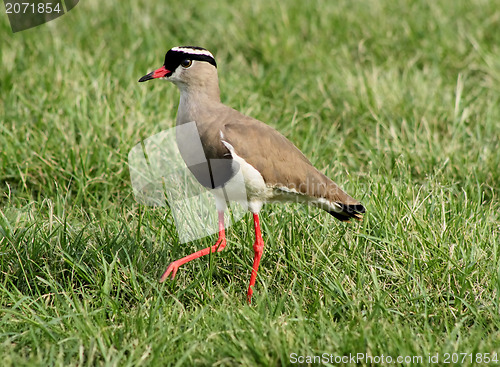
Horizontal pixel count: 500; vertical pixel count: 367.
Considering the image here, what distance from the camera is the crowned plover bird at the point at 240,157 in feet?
12.1

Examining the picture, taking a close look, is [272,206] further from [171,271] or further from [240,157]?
[171,271]

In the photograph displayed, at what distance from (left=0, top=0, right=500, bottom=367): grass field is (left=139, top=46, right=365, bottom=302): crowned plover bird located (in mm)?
149

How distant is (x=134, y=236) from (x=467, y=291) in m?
1.86

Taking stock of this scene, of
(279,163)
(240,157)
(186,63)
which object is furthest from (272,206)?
(186,63)

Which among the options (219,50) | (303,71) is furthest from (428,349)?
(219,50)

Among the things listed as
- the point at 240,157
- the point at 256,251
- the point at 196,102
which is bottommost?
the point at 256,251

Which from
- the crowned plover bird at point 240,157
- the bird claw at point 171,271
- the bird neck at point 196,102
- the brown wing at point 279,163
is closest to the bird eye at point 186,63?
the crowned plover bird at point 240,157

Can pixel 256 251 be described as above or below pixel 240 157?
below

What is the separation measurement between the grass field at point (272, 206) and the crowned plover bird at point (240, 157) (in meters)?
0.15

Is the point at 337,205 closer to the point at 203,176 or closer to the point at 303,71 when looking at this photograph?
the point at 203,176

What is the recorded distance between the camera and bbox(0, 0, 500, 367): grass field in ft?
10.4

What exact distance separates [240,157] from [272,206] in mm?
743

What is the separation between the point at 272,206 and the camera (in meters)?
4.33

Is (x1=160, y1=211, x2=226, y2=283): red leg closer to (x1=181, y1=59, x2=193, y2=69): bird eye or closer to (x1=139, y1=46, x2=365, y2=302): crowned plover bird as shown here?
(x1=139, y1=46, x2=365, y2=302): crowned plover bird
